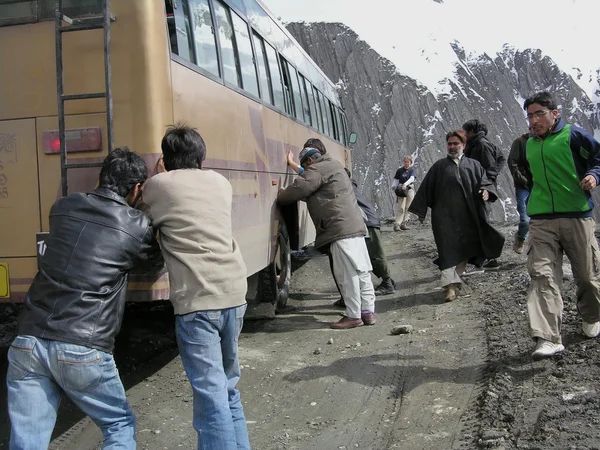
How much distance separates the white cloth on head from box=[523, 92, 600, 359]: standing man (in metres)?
2.15

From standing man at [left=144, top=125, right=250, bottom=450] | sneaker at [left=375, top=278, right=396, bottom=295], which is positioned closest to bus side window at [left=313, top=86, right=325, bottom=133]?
sneaker at [left=375, top=278, right=396, bottom=295]

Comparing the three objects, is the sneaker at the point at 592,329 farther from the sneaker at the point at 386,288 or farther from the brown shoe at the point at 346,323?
the sneaker at the point at 386,288

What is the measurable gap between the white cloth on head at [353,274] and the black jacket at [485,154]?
2.57 metres

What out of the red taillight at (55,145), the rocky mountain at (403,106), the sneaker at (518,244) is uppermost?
the rocky mountain at (403,106)

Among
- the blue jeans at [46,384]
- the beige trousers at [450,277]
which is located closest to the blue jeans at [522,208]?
the beige trousers at [450,277]

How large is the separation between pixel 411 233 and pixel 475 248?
921 centimetres

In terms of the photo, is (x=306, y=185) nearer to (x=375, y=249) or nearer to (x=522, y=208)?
(x=375, y=249)

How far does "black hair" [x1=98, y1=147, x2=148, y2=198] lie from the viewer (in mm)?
3295

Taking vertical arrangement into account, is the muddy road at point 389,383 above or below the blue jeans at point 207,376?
below

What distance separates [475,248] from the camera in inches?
306

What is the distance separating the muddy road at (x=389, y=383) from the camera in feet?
13.3

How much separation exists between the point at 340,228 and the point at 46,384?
4245 mm

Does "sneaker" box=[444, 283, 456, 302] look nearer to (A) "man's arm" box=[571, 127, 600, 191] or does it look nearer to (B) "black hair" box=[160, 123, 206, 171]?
(A) "man's arm" box=[571, 127, 600, 191]

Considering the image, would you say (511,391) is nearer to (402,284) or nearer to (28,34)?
(28,34)
